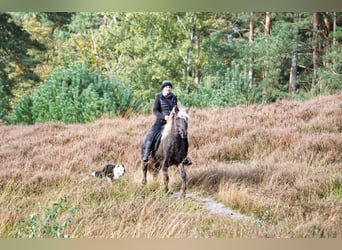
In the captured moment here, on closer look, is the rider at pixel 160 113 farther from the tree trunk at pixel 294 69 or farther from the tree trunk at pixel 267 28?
the tree trunk at pixel 294 69

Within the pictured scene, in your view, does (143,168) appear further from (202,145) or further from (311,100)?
(311,100)

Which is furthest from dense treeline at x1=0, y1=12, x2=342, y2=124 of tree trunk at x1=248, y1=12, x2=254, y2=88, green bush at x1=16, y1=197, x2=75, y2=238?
green bush at x1=16, y1=197, x2=75, y2=238

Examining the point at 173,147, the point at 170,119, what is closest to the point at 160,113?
the point at 170,119

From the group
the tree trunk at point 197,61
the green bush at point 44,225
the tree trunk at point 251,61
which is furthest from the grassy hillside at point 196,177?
the tree trunk at point 197,61

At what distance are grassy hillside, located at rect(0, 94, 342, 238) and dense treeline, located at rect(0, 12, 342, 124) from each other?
15cm

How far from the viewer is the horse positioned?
161 inches

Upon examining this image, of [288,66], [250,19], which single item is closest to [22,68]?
[250,19]

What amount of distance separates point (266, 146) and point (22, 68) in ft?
7.07

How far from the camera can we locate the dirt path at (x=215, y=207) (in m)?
3.96

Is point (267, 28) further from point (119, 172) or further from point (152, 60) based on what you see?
point (119, 172)

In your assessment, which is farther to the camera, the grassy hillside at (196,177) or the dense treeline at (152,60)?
the dense treeline at (152,60)

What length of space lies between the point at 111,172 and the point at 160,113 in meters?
Answer: 0.61

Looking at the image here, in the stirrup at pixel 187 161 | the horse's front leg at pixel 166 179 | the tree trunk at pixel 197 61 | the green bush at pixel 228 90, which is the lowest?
the horse's front leg at pixel 166 179

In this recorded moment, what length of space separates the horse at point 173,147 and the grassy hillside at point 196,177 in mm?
64
